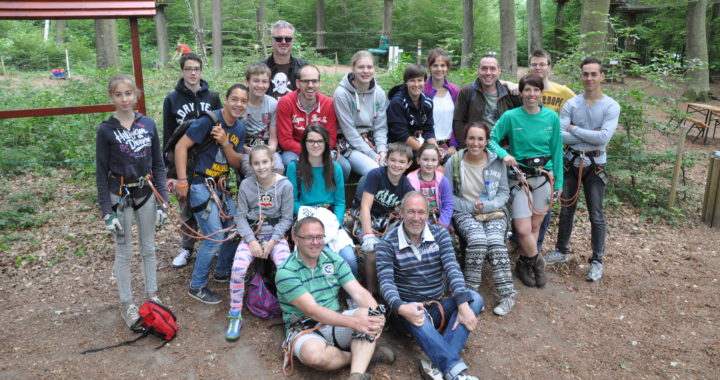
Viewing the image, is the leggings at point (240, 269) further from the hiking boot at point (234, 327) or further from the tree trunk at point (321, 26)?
the tree trunk at point (321, 26)

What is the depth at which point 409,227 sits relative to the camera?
12.7 ft

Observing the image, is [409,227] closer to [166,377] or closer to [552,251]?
[166,377]

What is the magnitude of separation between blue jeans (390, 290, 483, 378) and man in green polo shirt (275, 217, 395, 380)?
0.30 metres

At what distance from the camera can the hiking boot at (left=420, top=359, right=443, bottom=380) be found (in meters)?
3.53

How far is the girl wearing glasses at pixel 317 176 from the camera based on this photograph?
4.45 metres

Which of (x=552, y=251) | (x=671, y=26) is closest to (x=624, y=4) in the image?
(x=671, y=26)

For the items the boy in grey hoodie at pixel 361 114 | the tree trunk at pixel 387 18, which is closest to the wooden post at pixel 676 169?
the boy in grey hoodie at pixel 361 114

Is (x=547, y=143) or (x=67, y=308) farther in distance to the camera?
(x=547, y=143)

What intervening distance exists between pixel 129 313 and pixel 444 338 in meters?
2.64

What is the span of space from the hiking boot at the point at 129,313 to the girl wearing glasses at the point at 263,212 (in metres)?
Answer: 0.82

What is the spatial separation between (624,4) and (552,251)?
1985 cm

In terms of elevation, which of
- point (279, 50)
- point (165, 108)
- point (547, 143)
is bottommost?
point (547, 143)

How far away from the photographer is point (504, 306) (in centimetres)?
459

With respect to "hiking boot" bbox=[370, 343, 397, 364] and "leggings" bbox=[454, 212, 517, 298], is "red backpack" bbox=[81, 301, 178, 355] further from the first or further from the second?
"leggings" bbox=[454, 212, 517, 298]
